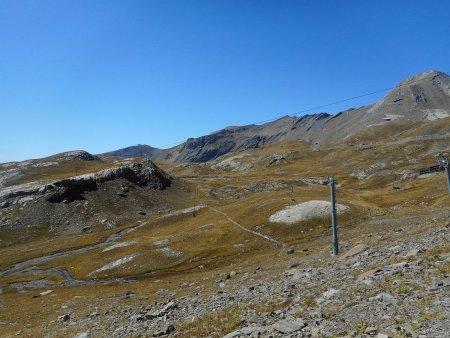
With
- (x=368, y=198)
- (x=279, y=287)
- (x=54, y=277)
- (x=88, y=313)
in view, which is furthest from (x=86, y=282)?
(x=368, y=198)

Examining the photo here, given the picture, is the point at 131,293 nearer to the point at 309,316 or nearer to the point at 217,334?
the point at 217,334

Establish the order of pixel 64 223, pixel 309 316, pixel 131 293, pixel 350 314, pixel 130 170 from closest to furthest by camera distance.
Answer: pixel 350 314, pixel 309 316, pixel 131 293, pixel 64 223, pixel 130 170

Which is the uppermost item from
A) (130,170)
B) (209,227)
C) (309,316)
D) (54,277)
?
(130,170)

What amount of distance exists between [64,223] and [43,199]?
58.7 ft

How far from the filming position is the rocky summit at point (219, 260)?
21.7m

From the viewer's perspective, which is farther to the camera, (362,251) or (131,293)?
(131,293)

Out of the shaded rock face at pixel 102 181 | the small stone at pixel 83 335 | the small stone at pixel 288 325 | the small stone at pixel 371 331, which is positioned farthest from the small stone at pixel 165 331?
the shaded rock face at pixel 102 181

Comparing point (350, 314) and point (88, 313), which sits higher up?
point (350, 314)

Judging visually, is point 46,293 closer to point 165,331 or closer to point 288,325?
point 165,331

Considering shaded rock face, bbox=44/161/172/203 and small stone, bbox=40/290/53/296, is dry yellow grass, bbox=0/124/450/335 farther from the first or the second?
shaded rock face, bbox=44/161/172/203

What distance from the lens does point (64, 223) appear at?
15375cm

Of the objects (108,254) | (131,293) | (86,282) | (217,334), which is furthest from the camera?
(108,254)

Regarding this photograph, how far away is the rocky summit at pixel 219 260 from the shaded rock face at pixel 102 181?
60 cm

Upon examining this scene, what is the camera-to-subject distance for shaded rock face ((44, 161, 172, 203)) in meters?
165
